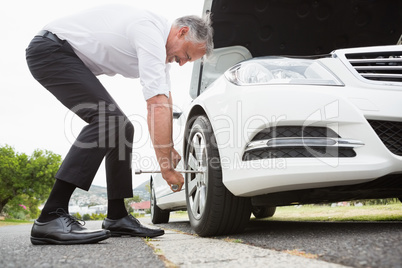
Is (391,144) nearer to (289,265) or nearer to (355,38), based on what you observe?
(289,265)

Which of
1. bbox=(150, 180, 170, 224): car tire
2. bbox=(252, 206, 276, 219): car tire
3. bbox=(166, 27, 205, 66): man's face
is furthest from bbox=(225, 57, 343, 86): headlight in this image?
bbox=(150, 180, 170, 224): car tire

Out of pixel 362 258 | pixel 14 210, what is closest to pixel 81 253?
pixel 362 258

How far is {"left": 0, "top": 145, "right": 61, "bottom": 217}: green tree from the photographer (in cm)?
2844

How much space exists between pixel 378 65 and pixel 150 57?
119cm

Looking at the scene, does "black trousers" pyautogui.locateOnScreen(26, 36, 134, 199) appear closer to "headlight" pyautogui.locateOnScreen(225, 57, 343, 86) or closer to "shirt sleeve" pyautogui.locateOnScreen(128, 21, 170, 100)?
"shirt sleeve" pyautogui.locateOnScreen(128, 21, 170, 100)

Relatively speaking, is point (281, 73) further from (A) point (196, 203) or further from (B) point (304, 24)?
(B) point (304, 24)

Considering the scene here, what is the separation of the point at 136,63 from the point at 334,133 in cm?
118

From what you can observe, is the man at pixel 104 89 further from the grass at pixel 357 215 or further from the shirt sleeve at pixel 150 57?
the grass at pixel 357 215

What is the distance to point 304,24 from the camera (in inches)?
149

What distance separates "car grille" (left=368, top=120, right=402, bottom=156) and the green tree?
29678 mm

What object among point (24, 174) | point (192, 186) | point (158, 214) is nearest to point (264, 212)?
point (158, 214)

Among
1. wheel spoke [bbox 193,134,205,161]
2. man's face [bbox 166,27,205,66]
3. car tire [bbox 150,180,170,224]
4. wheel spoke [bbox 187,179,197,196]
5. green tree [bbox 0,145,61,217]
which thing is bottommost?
green tree [bbox 0,145,61,217]

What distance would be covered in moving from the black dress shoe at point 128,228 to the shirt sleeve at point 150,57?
2.82 ft

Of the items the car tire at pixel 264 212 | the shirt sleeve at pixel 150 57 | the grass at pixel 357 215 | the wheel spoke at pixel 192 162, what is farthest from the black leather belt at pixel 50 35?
the car tire at pixel 264 212
